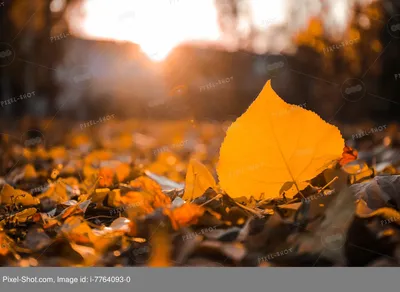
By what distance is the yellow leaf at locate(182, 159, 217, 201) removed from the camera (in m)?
1.07

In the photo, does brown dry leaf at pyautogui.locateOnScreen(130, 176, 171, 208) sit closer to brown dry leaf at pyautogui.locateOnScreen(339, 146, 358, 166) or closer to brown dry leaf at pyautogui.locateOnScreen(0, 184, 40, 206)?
brown dry leaf at pyautogui.locateOnScreen(0, 184, 40, 206)

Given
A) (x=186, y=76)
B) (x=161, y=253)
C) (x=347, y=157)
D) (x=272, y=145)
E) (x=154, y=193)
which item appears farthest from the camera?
(x=186, y=76)

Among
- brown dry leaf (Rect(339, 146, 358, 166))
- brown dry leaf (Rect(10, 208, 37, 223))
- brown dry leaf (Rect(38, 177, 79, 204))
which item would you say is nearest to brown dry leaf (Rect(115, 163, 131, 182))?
brown dry leaf (Rect(38, 177, 79, 204))

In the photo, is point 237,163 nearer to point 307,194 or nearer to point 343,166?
point 307,194

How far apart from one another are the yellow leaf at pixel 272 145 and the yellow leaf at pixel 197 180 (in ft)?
0.21

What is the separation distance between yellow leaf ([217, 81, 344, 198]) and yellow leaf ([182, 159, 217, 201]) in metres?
0.07

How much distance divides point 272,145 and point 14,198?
738 mm

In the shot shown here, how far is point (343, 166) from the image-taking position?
1.18 m

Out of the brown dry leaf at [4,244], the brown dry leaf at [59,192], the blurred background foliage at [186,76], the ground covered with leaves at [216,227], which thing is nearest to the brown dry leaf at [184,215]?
the ground covered with leaves at [216,227]

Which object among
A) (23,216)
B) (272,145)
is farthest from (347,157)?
(23,216)

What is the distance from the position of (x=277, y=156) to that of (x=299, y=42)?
6300mm

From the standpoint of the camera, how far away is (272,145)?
99 centimetres

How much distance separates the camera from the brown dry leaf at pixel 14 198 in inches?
50.4

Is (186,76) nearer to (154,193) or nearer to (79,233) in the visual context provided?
(154,193)
